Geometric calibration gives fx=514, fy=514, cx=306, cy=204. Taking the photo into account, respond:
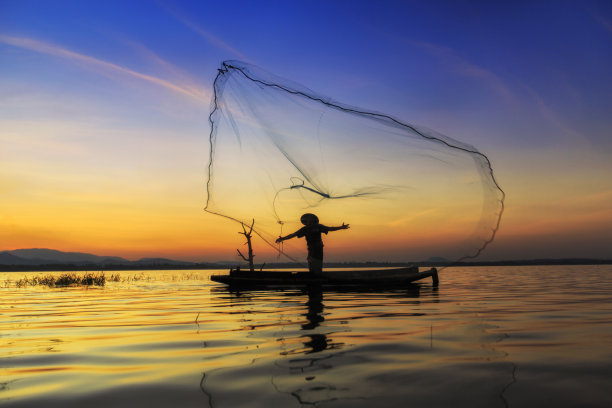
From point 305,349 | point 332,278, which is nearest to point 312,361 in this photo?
point 305,349

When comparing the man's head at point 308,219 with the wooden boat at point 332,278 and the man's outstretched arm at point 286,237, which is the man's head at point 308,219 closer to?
the man's outstretched arm at point 286,237

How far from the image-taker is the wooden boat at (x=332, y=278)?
25797 mm

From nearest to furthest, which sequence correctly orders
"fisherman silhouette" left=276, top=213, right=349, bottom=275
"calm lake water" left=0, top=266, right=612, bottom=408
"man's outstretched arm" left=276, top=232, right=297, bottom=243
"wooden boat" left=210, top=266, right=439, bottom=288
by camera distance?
1. "calm lake water" left=0, top=266, right=612, bottom=408
2. "man's outstretched arm" left=276, top=232, right=297, bottom=243
3. "fisherman silhouette" left=276, top=213, right=349, bottom=275
4. "wooden boat" left=210, top=266, right=439, bottom=288

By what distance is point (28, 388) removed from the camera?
20.5 feet

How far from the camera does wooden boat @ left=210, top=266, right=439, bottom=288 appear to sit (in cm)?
2580

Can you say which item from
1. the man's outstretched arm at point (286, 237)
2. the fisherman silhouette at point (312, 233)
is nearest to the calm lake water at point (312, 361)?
the man's outstretched arm at point (286, 237)

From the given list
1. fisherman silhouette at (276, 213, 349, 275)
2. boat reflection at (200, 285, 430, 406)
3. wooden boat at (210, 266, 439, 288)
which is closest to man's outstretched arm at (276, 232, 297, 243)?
fisherman silhouette at (276, 213, 349, 275)

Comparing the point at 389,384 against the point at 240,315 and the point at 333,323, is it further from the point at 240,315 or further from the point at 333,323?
the point at 240,315

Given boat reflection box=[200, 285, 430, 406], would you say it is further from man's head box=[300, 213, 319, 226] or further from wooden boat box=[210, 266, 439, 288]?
wooden boat box=[210, 266, 439, 288]

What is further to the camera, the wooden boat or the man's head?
the wooden boat

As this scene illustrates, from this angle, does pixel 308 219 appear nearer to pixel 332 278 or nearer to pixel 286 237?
pixel 286 237

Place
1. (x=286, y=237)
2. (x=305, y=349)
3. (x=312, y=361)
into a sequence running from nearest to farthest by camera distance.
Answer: (x=312, y=361), (x=305, y=349), (x=286, y=237)

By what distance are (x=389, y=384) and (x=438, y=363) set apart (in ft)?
4.97

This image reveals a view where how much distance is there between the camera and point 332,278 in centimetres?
2583
